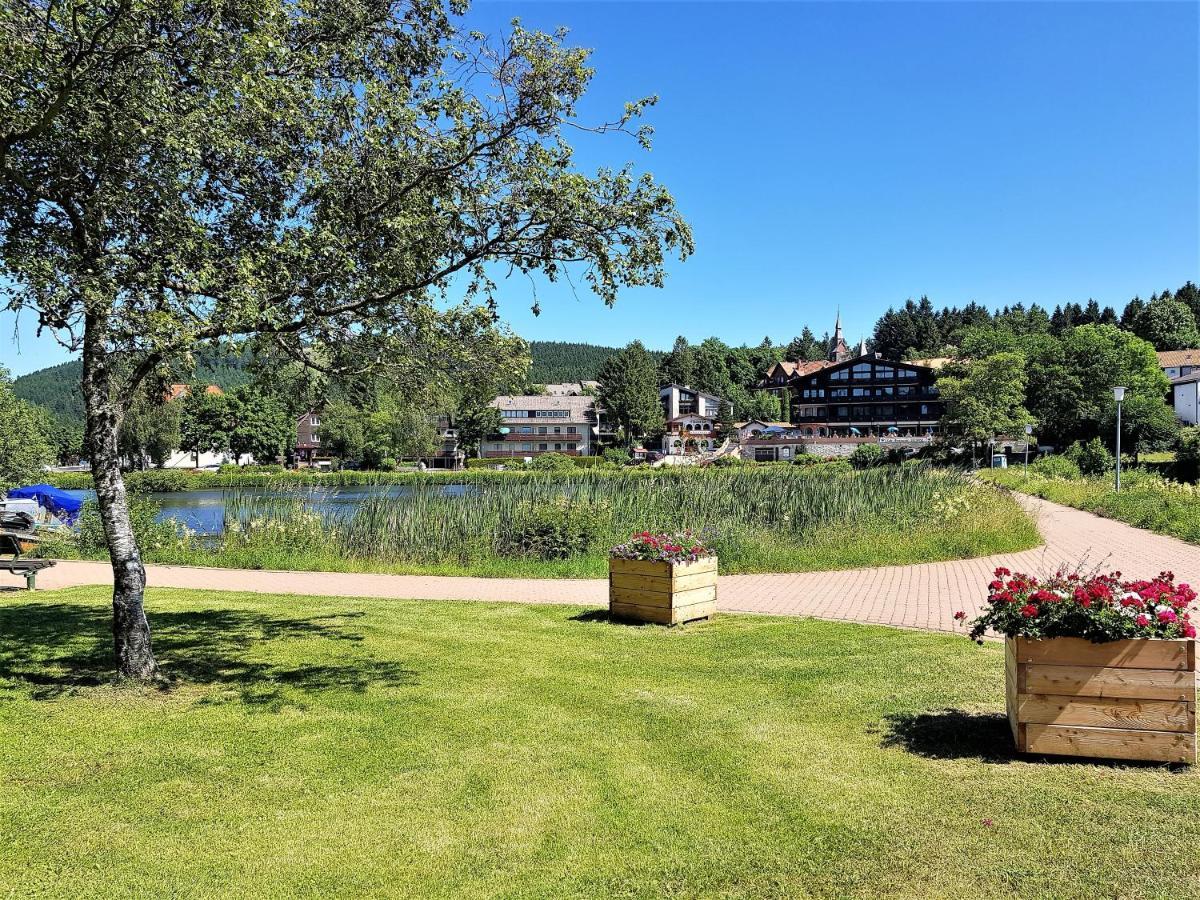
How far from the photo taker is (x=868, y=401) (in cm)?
9119

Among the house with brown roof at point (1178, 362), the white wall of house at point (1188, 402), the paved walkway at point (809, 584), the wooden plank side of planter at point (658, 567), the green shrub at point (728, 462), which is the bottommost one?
the paved walkway at point (809, 584)

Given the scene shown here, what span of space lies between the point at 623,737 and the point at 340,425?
69.9m

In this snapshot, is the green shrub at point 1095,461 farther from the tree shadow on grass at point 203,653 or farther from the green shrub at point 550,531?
the tree shadow on grass at point 203,653

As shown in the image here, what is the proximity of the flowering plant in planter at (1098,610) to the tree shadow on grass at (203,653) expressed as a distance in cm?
435

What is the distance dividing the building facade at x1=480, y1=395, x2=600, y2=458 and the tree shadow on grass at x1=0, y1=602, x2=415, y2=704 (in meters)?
79.3

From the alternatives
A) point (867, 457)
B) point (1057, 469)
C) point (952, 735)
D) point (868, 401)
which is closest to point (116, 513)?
point (952, 735)

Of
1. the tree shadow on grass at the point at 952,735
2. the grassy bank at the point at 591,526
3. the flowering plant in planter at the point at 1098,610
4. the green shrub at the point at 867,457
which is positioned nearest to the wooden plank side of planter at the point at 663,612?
the tree shadow on grass at the point at 952,735

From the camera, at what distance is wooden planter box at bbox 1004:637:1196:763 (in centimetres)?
421

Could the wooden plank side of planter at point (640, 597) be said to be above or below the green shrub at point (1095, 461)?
below

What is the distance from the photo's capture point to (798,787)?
417cm

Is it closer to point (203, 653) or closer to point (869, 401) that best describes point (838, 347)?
point (869, 401)

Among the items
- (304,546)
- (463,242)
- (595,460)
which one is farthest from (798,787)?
(595,460)

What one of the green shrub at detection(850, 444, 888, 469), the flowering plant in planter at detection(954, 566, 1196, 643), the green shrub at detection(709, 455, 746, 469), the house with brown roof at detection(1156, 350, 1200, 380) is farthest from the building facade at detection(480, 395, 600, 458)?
the flowering plant in planter at detection(954, 566, 1196, 643)

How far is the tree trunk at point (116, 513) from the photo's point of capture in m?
5.68
